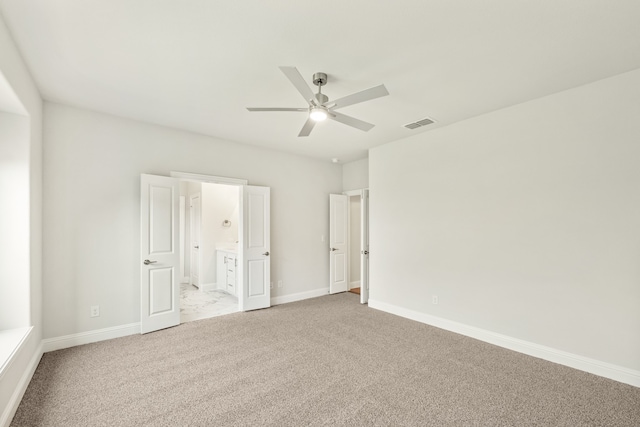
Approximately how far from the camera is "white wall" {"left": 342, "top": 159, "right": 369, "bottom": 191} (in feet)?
18.6

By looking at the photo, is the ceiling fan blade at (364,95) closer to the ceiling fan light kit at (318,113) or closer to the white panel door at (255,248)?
the ceiling fan light kit at (318,113)

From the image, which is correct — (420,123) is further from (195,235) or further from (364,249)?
(195,235)

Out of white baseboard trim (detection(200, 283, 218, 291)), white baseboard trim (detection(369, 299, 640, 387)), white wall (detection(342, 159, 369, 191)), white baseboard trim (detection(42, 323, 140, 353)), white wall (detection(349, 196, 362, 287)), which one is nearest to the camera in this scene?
white baseboard trim (detection(369, 299, 640, 387))

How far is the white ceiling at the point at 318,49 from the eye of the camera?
6.11 ft

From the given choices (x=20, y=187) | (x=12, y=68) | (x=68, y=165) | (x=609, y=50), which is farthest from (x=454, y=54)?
(x=68, y=165)

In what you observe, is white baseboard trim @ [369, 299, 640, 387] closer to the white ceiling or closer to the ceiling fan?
the white ceiling

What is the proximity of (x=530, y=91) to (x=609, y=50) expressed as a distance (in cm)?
67

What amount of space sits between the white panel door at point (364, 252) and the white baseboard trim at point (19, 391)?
4.19m

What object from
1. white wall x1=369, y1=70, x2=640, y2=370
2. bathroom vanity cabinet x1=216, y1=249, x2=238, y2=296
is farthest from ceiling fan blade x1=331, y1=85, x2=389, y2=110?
bathroom vanity cabinet x1=216, y1=249, x2=238, y2=296

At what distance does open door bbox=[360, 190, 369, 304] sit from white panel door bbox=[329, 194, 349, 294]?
2.36 feet

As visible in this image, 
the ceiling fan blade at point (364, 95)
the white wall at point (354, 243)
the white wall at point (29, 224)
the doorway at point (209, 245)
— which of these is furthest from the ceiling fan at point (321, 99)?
the white wall at point (354, 243)

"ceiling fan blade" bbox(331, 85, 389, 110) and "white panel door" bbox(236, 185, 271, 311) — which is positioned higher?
"ceiling fan blade" bbox(331, 85, 389, 110)

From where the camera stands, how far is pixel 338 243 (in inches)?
232

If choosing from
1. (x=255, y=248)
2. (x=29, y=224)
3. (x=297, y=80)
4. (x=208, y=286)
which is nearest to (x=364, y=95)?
(x=297, y=80)
